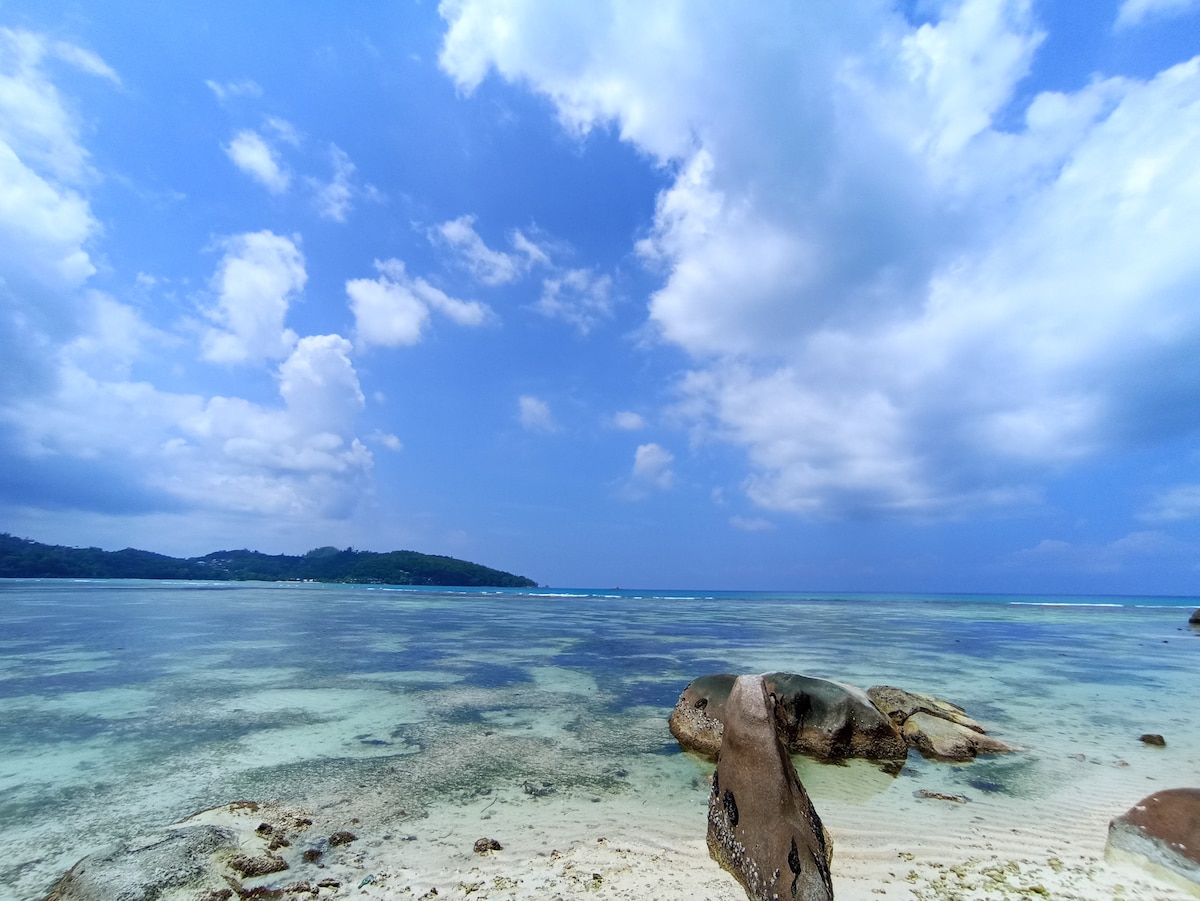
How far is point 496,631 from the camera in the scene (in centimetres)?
3400

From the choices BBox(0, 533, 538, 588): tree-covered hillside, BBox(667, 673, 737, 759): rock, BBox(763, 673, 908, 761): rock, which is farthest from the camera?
BBox(0, 533, 538, 588): tree-covered hillside

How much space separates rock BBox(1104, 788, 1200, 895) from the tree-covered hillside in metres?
166

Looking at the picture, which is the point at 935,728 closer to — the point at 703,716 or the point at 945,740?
the point at 945,740

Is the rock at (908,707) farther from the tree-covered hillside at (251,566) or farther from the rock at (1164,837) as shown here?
the tree-covered hillside at (251,566)

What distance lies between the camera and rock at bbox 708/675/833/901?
5.65 meters

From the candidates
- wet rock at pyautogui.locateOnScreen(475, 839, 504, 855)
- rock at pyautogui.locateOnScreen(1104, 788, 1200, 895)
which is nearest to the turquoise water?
wet rock at pyautogui.locateOnScreen(475, 839, 504, 855)

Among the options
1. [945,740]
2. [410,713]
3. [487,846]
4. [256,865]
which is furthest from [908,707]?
[256,865]

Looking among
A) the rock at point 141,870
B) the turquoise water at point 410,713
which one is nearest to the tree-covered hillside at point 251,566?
the turquoise water at point 410,713

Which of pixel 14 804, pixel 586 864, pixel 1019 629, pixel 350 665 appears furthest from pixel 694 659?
pixel 1019 629

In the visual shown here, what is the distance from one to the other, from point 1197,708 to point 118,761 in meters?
26.0

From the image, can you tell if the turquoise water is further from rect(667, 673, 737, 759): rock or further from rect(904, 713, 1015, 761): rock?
rect(667, 673, 737, 759): rock

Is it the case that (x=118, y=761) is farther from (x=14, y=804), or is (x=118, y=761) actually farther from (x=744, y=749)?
(x=744, y=749)

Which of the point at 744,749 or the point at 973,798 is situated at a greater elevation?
the point at 744,749

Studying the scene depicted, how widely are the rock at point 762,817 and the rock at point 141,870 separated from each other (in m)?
5.89
